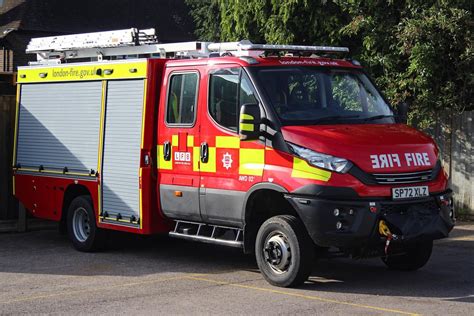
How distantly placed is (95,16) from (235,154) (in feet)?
74.7

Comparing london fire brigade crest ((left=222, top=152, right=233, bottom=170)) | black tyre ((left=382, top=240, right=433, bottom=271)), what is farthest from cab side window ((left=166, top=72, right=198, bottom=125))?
black tyre ((left=382, top=240, right=433, bottom=271))

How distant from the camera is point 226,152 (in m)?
9.81

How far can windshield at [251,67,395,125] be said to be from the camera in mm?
9562

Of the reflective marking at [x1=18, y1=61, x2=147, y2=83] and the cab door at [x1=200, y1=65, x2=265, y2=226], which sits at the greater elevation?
the reflective marking at [x1=18, y1=61, x2=147, y2=83]

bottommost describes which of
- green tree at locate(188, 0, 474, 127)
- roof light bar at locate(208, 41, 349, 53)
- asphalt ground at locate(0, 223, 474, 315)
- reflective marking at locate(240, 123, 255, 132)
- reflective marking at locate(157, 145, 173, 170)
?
asphalt ground at locate(0, 223, 474, 315)

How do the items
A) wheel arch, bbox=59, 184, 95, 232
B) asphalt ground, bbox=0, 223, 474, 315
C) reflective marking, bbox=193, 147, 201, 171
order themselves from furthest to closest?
wheel arch, bbox=59, 184, 95, 232, reflective marking, bbox=193, 147, 201, 171, asphalt ground, bbox=0, 223, 474, 315

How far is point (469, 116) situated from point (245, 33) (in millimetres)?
5471

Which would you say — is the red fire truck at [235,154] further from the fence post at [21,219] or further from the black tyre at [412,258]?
the fence post at [21,219]

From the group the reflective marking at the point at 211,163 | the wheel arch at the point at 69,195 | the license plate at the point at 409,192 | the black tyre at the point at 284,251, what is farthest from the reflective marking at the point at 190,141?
the license plate at the point at 409,192

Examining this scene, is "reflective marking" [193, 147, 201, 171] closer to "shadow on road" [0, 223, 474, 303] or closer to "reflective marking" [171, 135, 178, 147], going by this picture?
"reflective marking" [171, 135, 178, 147]

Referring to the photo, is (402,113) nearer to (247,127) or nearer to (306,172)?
(306,172)

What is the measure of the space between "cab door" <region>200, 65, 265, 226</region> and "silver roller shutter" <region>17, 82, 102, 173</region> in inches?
89.3

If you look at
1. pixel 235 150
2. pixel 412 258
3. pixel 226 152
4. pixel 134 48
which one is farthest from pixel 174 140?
pixel 412 258

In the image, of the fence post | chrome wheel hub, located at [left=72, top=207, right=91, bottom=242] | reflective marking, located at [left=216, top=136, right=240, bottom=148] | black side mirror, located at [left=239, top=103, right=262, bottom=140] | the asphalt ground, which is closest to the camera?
A: the asphalt ground
